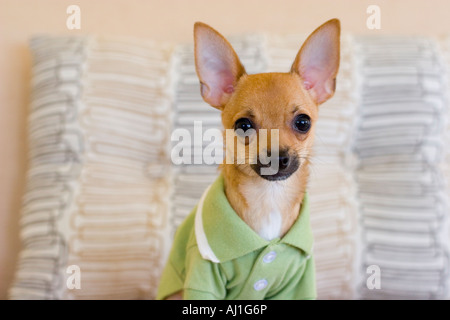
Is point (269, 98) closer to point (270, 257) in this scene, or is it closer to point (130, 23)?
point (270, 257)

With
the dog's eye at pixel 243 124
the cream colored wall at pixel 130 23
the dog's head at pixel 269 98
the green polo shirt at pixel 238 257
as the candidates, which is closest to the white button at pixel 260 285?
the green polo shirt at pixel 238 257

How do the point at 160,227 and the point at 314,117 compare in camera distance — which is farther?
the point at 160,227

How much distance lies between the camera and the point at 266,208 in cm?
106

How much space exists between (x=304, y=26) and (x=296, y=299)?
84 centimetres

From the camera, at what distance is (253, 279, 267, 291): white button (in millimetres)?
1052

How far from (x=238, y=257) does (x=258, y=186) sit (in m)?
0.17

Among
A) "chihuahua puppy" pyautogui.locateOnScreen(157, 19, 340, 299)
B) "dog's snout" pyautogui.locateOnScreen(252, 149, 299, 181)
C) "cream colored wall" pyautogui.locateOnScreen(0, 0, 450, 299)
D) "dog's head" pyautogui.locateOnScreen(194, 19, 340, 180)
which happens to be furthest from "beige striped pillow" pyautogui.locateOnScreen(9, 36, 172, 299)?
"dog's snout" pyautogui.locateOnScreen(252, 149, 299, 181)

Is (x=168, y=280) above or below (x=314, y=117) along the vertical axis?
below

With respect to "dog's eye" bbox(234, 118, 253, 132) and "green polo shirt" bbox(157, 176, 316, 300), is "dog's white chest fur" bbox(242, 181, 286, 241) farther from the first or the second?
"dog's eye" bbox(234, 118, 253, 132)

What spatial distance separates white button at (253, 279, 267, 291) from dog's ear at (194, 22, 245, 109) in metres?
0.43

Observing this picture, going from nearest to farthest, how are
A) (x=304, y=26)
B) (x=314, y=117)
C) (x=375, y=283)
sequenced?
(x=314, y=117) → (x=304, y=26) → (x=375, y=283)

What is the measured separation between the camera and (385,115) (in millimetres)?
1590

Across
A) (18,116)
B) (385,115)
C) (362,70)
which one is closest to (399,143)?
(385,115)

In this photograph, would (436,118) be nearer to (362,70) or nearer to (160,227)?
(362,70)
